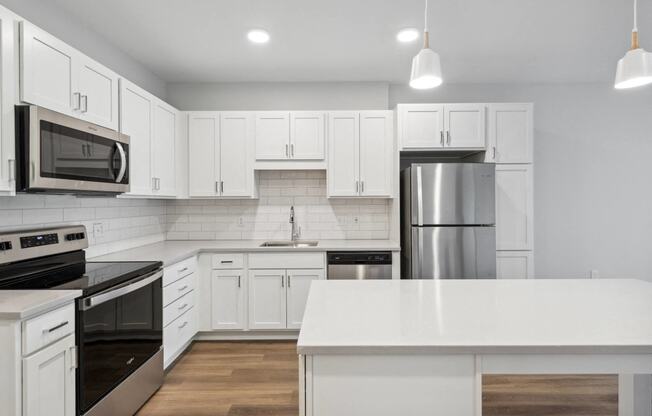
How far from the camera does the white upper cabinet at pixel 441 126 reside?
367cm

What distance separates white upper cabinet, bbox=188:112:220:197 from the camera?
153 inches

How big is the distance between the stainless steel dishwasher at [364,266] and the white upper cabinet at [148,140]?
5.72ft

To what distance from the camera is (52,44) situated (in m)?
2.01

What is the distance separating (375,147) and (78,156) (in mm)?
2602

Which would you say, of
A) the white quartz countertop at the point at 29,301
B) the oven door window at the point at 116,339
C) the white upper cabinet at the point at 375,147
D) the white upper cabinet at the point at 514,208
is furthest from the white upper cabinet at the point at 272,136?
the white quartz countertop at the point at 29,301

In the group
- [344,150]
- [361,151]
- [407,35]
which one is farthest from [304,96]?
[407,35]

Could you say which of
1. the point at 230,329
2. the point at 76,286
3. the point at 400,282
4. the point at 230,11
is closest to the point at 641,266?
the point at 400,282

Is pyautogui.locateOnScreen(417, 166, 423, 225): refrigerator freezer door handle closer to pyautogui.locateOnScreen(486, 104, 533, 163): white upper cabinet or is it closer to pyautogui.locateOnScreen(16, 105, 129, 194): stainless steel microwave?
pyautogui.locateOnScreen(486, 104, 533, 163): white upper cabinet

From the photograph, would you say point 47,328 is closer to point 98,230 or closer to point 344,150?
point 98,230

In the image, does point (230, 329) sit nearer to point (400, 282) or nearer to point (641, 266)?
point (400, 282)

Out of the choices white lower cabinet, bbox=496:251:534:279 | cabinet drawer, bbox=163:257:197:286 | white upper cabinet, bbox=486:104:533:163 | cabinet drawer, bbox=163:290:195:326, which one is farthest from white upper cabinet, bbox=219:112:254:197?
white lower cabinet, bbox=496:251:534:279

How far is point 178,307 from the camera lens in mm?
3076

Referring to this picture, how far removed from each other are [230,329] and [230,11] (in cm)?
271

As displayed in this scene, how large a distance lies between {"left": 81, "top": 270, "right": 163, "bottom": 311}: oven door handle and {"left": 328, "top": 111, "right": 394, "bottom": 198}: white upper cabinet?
6.27ft
